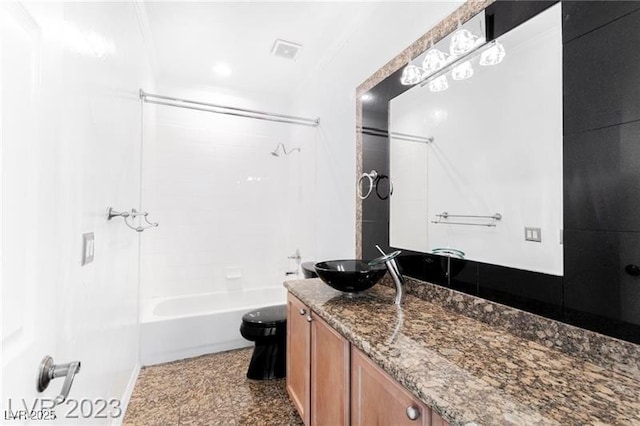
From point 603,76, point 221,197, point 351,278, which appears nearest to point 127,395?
point 351,278

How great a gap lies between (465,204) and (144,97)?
8.45 ft

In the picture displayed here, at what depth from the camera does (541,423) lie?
24.2 inches

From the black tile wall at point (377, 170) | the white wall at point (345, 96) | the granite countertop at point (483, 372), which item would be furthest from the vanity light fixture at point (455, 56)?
the granite countertop at point (483, 372)

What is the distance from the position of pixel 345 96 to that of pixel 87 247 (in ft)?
6.55

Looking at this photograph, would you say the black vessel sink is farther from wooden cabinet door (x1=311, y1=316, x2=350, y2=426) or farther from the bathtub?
Result: the bathtub

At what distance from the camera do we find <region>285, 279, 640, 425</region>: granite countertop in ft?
2.14

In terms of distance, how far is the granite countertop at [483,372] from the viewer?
65 centimetres

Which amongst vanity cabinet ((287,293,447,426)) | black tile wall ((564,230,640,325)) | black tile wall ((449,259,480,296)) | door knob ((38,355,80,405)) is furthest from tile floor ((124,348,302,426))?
black tile wall ((564,230,640,325))

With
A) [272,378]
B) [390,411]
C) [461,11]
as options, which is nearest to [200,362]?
[272,378]

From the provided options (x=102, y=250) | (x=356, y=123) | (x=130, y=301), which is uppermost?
(x=356, y=123)

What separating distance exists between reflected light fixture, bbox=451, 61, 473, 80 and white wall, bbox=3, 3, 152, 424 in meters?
1.54

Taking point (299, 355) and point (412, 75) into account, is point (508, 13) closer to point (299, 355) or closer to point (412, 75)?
point (412, 75)

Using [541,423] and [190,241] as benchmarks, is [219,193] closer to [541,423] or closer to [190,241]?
[190,241]

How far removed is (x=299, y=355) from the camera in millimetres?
1639
